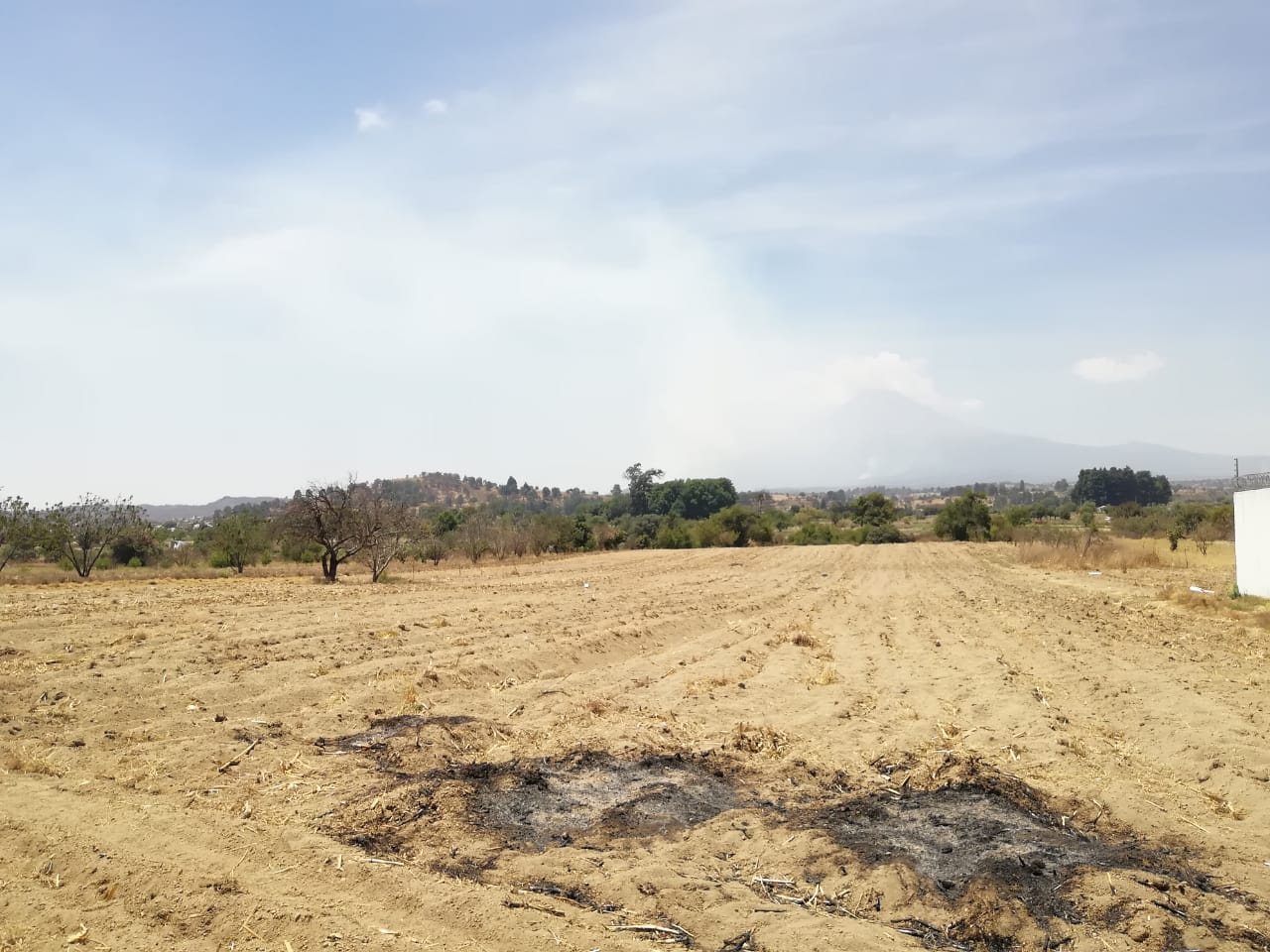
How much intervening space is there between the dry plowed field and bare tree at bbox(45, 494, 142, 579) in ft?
73.7

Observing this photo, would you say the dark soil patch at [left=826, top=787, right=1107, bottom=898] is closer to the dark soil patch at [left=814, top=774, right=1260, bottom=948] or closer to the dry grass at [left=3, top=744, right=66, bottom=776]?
the dark soil patch at [left=814, top=774, right=1260, bottom=948]

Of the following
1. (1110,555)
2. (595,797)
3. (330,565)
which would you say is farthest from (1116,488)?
(595,797)

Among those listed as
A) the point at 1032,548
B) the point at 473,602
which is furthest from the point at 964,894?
the point at 1032,548

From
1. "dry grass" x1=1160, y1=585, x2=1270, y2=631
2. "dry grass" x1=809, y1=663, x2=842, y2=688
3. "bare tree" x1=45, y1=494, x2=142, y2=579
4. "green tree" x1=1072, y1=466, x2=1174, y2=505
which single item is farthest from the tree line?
"green tree" x1=1072, y1=466, x2=1174, y2=505

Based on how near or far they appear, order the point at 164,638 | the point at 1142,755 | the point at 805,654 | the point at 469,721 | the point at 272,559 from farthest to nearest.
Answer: the point at 272,559 → the point at 805,654 → the point at 164,638 → the point at 469,721 → the point at 1142,755

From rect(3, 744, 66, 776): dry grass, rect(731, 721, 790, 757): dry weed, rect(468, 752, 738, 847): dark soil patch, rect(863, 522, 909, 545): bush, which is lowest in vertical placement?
rect(863, 522, 909, 545): bush

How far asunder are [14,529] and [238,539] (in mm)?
8490

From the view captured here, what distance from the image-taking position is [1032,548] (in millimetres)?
45000

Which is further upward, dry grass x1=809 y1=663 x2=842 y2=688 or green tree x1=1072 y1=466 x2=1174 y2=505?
green tree x1=1072 y1=466 x2=1174 y2=505

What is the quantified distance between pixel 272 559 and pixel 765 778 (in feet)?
142

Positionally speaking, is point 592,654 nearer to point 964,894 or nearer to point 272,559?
point 964,894

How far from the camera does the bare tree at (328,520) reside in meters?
29.0

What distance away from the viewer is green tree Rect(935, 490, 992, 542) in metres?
65.7

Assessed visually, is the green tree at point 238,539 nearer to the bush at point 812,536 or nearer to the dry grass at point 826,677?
the dry grass at point 826,677
